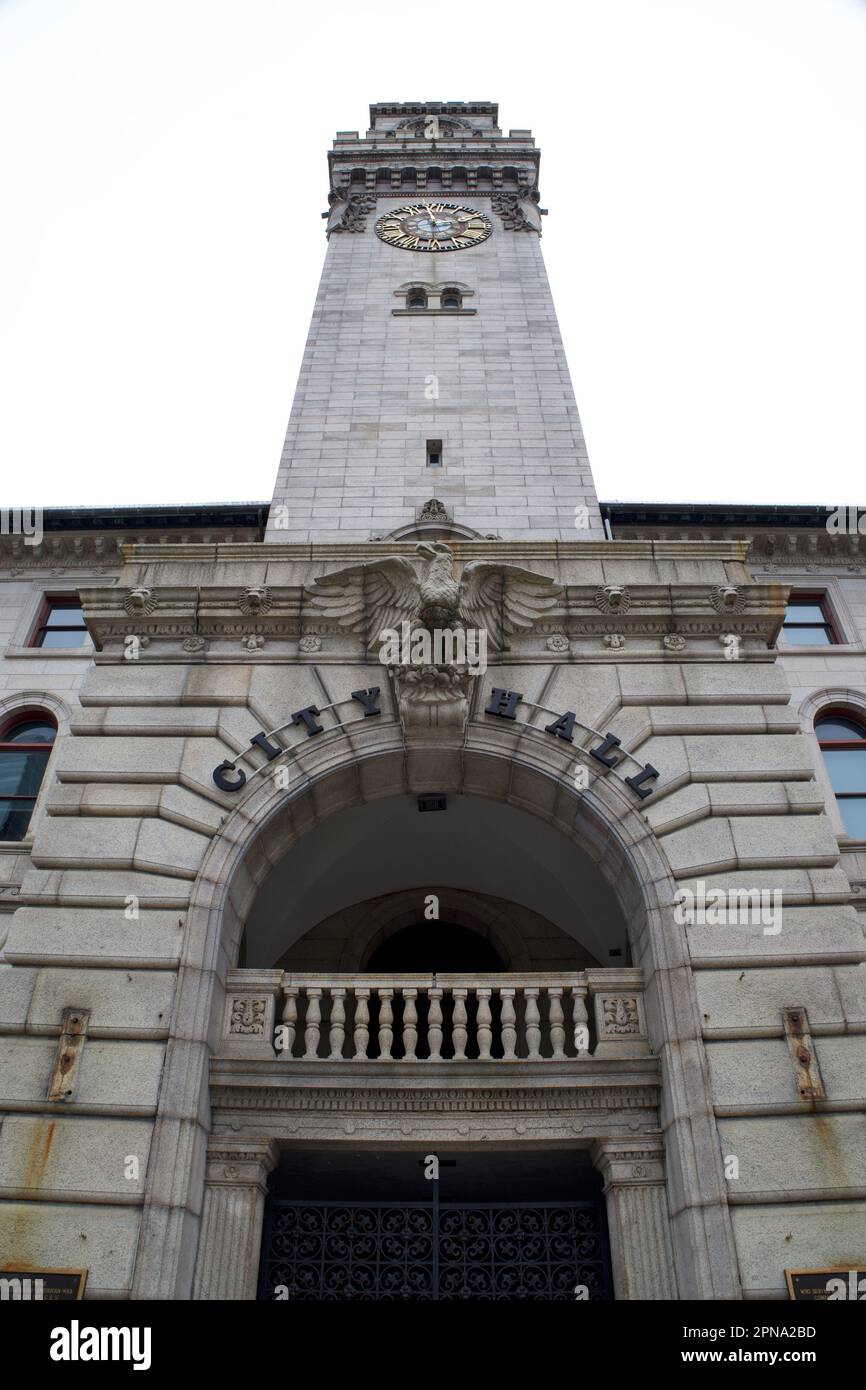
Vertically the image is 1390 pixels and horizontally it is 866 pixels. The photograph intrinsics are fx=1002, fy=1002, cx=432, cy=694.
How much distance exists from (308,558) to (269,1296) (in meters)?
10.4

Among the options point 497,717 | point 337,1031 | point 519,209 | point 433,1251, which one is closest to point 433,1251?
point 433,1251

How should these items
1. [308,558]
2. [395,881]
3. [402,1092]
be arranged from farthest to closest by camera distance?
[395,881], [308,558], [402,1092]

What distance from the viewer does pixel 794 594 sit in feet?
72.9

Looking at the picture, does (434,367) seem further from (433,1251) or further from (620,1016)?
(433,1251)

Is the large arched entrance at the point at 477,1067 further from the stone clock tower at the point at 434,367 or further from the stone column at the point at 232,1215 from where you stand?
the stone clock tower at the point at 434,367

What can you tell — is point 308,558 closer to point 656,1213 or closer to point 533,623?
point 533,623

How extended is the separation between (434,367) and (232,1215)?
20.2 meters

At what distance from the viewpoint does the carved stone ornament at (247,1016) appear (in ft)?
42.3

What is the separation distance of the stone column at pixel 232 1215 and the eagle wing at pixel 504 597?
7.70 metres

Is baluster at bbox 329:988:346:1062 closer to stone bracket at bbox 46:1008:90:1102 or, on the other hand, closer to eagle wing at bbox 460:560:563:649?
stone bracket at bbox 46:1008:90:1102

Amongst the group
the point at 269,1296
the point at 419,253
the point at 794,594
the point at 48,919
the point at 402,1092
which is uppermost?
the point at 419,253

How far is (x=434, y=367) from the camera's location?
25562mm

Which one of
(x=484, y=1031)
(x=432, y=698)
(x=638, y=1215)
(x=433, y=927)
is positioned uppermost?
(x=432, y=698)
